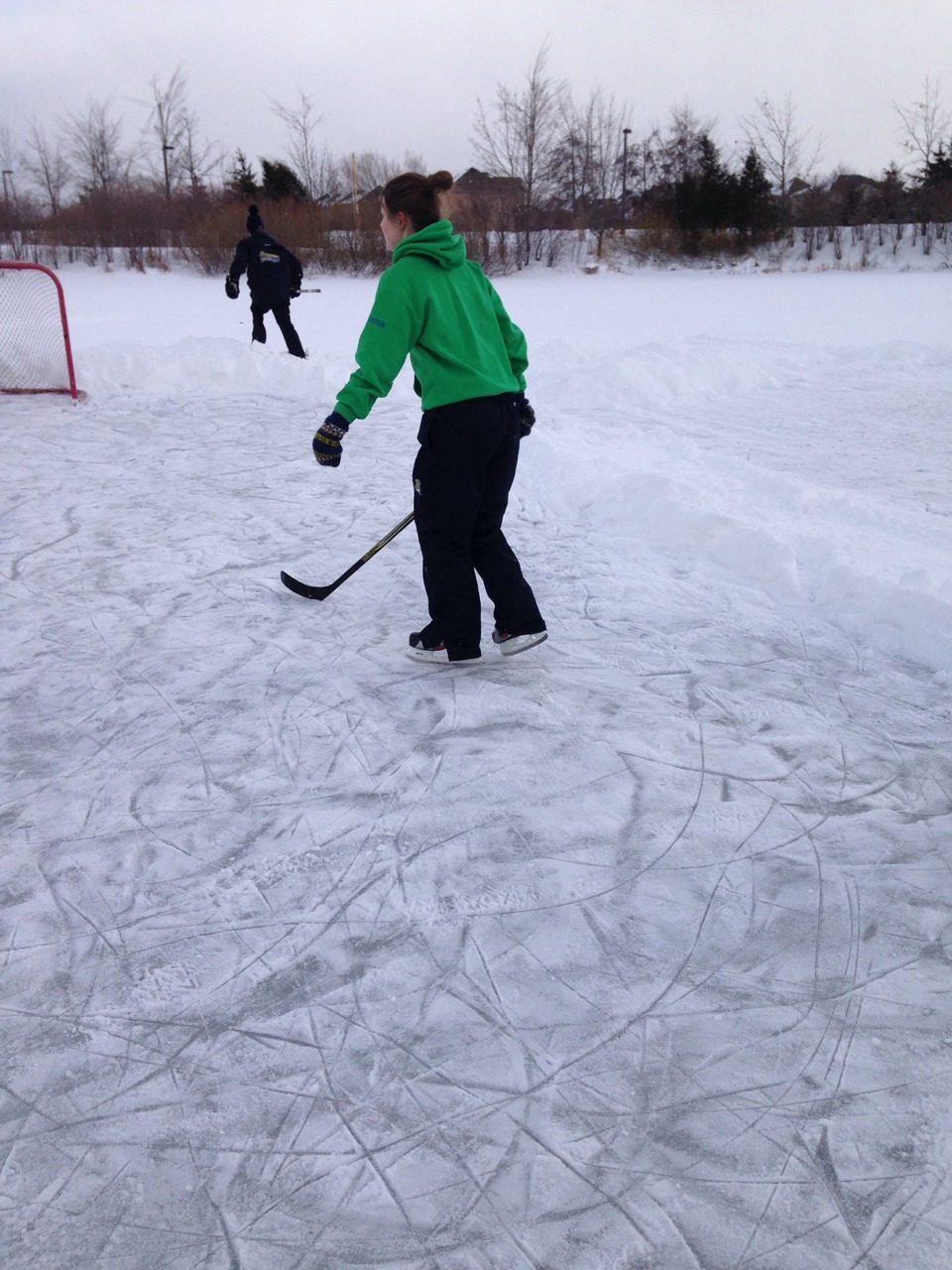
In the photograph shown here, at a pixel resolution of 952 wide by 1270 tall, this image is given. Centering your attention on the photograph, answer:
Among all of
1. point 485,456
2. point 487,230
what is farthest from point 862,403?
point 487,230

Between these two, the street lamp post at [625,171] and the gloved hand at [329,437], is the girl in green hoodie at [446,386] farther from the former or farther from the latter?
the street lamp post at [625,171]

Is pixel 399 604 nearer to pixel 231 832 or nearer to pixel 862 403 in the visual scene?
pixel 231 832

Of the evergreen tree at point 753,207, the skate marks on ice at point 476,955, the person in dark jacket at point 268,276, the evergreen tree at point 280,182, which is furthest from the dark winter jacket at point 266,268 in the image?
the evergreen tree at point 280,182

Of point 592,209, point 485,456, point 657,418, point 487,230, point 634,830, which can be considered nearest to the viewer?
→ point 634,830

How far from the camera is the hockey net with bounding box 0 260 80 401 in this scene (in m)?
7.60

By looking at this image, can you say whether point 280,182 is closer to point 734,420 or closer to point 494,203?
point 494,203

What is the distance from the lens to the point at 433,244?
2.62m

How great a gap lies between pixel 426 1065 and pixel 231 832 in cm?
84

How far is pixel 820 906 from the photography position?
77.5 inches

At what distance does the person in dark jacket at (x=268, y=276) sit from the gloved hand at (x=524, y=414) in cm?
616

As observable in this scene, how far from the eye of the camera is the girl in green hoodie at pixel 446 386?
263 cm

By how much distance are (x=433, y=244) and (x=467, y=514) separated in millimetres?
743

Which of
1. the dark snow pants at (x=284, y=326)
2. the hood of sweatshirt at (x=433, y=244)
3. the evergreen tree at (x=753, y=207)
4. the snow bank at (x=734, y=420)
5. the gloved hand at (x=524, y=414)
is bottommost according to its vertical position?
the snow bank at (x=734, y=420)

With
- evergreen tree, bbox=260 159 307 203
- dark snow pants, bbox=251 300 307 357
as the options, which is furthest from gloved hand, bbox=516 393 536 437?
evergreen tree, bbox=260 159 307 203
